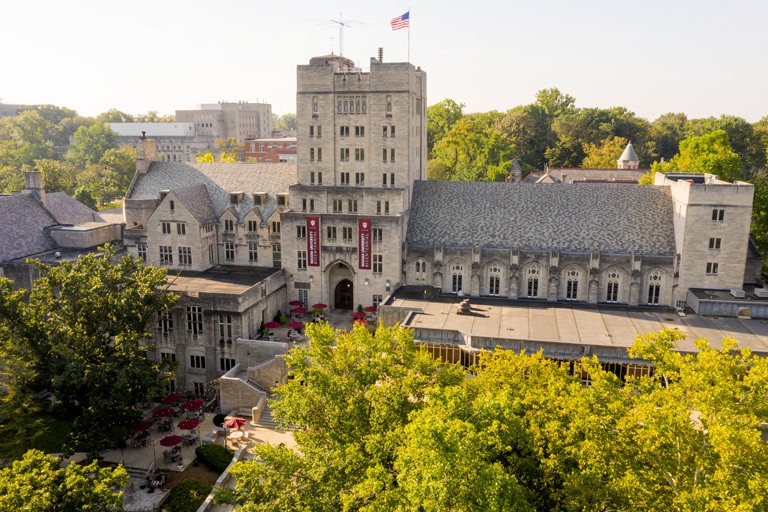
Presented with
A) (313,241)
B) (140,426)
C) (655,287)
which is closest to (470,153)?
(313,241)

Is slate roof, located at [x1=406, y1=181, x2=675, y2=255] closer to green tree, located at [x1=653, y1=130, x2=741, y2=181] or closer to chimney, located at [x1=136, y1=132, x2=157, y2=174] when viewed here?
green tree, located at [x1=653, y1=130, x2=741, y2=181]

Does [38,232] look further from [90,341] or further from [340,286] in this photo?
[340,286]

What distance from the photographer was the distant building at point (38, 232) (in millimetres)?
77375

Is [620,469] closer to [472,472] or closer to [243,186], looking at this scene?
[472,472]

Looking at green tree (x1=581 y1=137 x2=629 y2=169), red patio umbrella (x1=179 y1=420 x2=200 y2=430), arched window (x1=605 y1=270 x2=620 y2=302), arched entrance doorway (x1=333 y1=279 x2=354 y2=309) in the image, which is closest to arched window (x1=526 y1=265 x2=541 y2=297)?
arched window (x1=605 y1=270 x2=620 y2=302)

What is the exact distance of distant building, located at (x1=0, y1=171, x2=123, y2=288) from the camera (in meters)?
77.4

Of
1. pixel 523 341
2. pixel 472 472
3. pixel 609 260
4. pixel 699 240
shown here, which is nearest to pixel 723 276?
pixel 699 240

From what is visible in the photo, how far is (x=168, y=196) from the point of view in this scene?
261 ft

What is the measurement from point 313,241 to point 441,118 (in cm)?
12617

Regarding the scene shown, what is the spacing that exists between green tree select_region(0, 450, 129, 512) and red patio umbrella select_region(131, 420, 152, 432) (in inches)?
772

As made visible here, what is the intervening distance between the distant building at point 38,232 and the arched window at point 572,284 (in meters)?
67.1

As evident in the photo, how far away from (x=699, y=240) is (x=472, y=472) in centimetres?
5347

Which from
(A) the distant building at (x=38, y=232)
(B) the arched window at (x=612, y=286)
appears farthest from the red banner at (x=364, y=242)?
(A) the distant building at (x=38, y=232)

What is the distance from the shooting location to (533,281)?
246 ft
